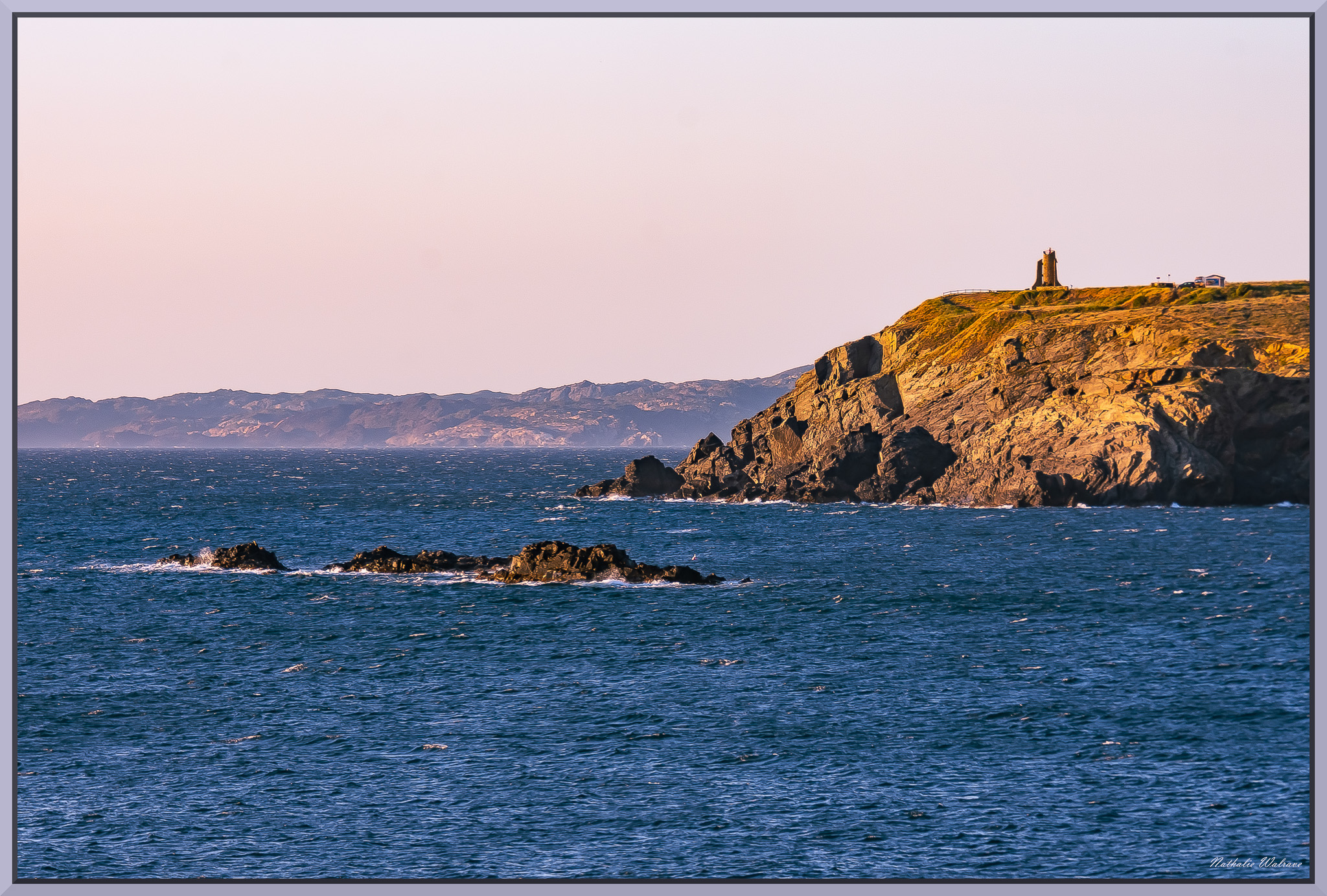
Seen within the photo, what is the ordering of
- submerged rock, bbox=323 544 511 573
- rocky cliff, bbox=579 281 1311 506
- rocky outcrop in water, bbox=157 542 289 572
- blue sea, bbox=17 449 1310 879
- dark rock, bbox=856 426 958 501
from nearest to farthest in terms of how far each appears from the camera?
blue sea, bbox=17 449 1310 879
submerged rock, bbox=323 544 511 573
rocky outcrop in water, bbox=157 542 289 572
rocky cliff, bbox=579 281 1311 506
dark rock, bbox=856 426 958 501

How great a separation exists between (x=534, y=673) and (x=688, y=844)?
24254 mm

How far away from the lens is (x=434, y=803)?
38.0 metres

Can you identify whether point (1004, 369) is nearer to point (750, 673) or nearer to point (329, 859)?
point (750, 673)

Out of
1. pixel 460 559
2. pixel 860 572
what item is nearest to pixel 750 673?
pixel 860 572

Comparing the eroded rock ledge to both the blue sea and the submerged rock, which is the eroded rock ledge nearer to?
the submerged rock

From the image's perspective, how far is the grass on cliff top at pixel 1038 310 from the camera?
174375 mm

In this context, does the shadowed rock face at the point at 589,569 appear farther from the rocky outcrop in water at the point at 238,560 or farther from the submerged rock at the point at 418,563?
the rocky outcrop in water at the point at 238,560

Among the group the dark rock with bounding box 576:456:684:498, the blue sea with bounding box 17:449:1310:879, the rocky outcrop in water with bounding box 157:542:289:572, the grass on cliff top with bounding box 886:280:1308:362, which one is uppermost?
the grass on cliff top with bounding box 886:280:1308:362

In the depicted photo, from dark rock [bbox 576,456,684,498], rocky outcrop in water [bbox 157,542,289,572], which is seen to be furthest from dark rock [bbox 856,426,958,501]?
rocky outcrop in water [bbox 157,542,289,572]

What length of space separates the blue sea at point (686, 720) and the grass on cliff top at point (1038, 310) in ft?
275

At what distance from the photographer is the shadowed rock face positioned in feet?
286

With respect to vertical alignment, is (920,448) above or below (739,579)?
above

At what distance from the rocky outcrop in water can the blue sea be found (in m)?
2.38

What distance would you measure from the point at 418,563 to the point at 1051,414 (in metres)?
81.7
